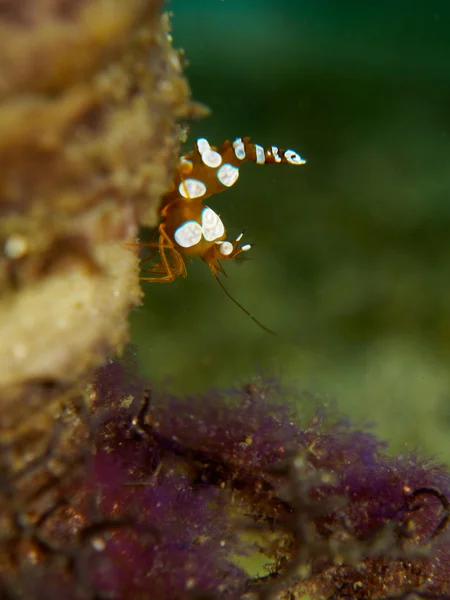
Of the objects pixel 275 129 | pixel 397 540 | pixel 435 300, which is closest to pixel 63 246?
pixel 397 540

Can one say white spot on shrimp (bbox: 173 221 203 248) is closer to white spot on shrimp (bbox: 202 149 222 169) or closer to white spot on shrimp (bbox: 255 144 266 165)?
white spot on shrimp (bbox: 202 149 222 169)

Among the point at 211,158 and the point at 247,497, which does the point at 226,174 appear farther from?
the point at 247,497

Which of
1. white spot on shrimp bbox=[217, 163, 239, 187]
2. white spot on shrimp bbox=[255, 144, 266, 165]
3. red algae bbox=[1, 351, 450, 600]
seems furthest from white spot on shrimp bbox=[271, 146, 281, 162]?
red algae bbox=[1, 351, 450, 600]

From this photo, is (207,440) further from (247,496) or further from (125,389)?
(125,389)

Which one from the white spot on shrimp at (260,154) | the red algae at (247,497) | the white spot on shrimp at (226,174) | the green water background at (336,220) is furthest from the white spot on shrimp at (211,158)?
the green water background at (336,220)

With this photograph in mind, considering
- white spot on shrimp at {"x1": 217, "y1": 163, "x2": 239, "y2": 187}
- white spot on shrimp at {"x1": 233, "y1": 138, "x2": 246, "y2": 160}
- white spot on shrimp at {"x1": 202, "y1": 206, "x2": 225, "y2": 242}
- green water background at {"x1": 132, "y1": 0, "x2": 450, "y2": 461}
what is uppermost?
white spot on shrimp at {"x1": 233, "y1": 138, "x2": 246, "y2": 160}

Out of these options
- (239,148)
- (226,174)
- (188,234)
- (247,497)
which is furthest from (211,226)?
(247,497)
